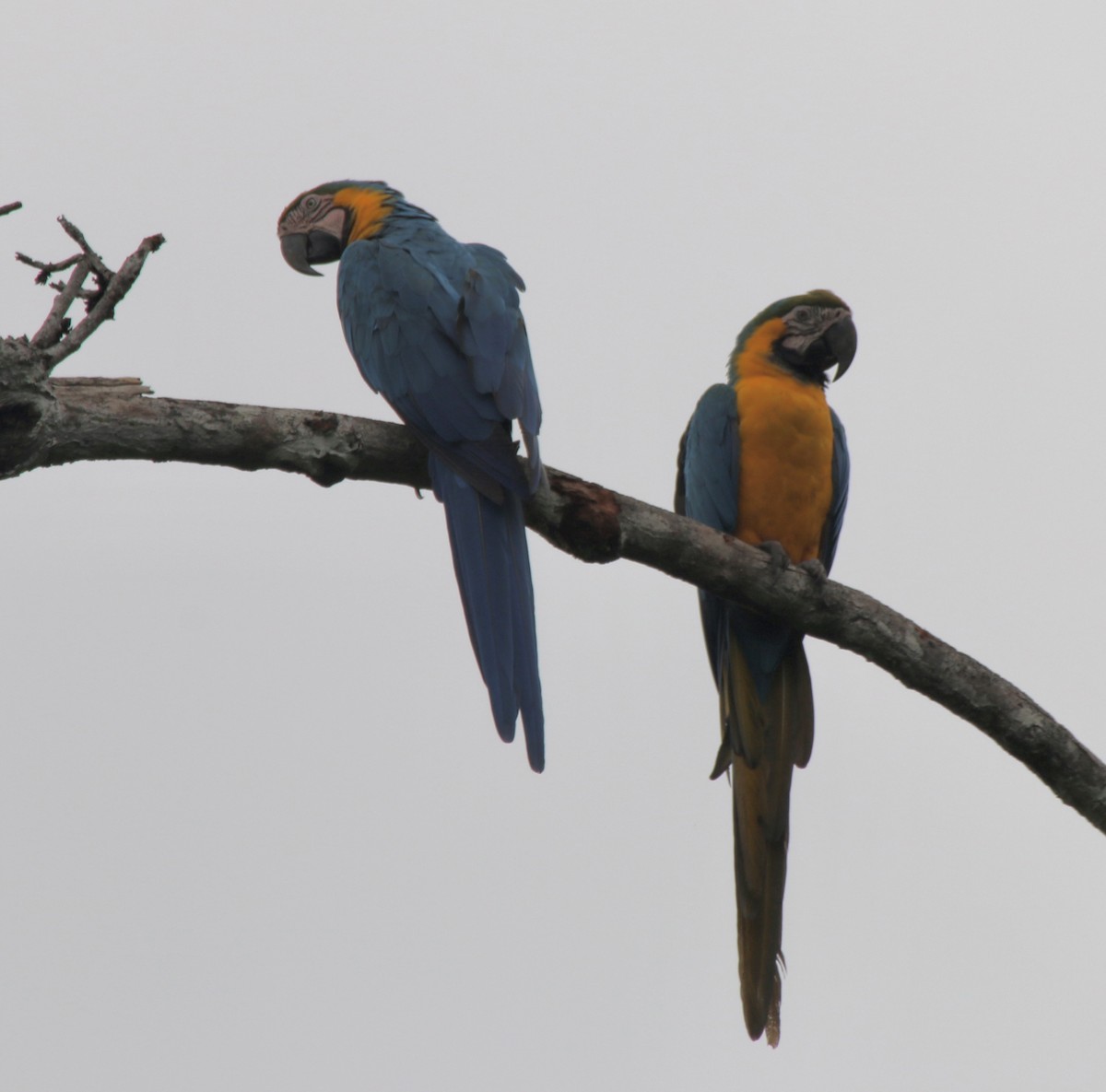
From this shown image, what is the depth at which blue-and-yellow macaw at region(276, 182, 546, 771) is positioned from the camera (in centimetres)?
261

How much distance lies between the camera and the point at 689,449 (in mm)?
3717

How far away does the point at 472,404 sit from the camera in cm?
279

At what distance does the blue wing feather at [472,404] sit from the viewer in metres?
2.61

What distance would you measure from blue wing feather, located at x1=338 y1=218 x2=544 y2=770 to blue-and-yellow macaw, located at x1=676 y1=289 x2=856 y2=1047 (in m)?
0.80

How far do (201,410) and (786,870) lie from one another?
1.96m

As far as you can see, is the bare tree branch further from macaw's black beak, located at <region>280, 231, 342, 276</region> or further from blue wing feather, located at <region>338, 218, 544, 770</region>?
macaw's black beak, located at <region>280, 231, 342, 276</region>

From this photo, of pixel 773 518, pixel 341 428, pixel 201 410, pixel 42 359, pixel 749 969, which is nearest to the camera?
pixel 42 359

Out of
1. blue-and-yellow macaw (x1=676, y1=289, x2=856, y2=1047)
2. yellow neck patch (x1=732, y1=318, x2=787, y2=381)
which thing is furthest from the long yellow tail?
yellow neck patch (x1=732, y1=318, x2=787, y2=381)

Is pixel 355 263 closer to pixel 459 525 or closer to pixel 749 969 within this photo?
pixel 459 525

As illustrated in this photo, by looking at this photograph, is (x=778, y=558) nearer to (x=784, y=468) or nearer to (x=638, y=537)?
(x=638, y=537)

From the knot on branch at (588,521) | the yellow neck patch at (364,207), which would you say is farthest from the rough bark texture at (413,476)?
the yellow neck patch at (364,207)

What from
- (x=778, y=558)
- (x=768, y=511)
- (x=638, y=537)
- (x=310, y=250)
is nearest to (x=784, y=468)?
(x=768, y=511)

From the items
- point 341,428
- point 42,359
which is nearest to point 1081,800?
point 341,428

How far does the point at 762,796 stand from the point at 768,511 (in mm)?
803
